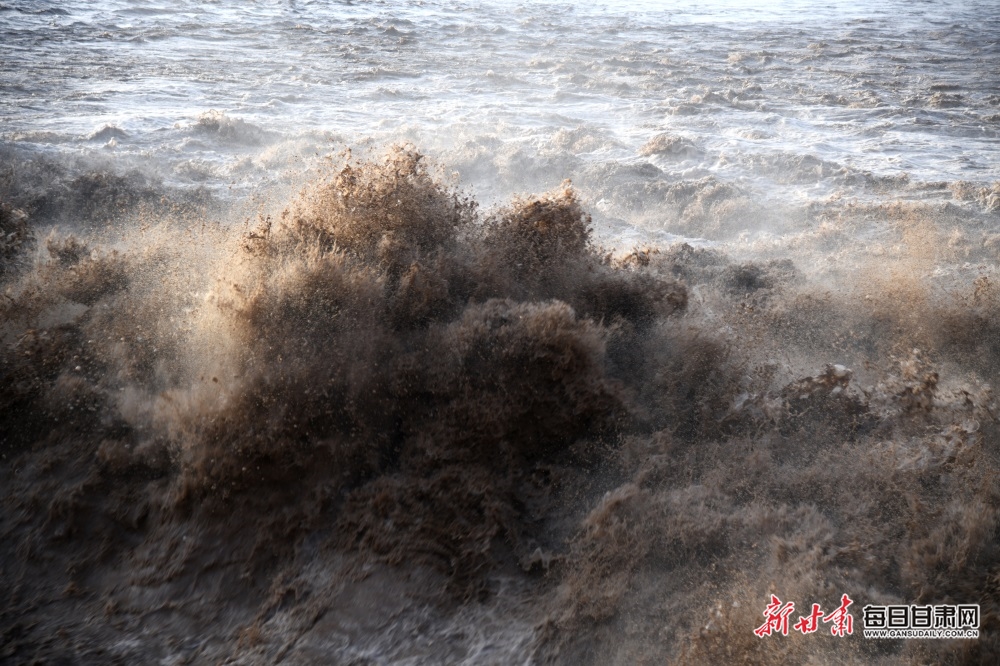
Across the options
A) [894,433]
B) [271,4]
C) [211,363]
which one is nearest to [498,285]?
[211,363]

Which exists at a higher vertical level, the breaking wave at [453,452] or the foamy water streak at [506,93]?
the foamy water streak at [506,93]

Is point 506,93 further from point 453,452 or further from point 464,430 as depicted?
point 453,452

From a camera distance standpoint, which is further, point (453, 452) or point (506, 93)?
point (506, 93)

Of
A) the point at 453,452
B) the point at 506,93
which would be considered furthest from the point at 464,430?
the point at 506,93

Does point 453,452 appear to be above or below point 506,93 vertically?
below

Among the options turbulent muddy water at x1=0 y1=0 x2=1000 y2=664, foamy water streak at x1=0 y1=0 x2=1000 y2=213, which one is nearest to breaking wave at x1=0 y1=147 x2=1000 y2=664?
turbulent muddy water at x1=0 y1=0 x2=1000 y2=664

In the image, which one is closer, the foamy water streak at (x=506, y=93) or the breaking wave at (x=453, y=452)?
the breaking wave at (x=453, y=452)

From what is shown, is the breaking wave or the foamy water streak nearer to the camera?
the breaking wave

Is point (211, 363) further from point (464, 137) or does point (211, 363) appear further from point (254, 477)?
point (464, 137)

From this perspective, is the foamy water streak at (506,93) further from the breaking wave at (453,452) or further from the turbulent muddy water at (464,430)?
the breaking wave at (453,452)

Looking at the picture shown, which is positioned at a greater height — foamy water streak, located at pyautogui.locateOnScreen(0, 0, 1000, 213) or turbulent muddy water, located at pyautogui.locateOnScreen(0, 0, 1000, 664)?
foamy water streak, located at pyautogui.locateOnScreen(0, 0, 1000, 213)

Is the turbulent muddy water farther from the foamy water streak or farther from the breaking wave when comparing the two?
the foamy water streak

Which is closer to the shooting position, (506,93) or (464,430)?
(464,430)

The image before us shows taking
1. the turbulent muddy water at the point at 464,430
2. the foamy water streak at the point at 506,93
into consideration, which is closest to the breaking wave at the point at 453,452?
the turbulent muddy water at the point at 464,430
